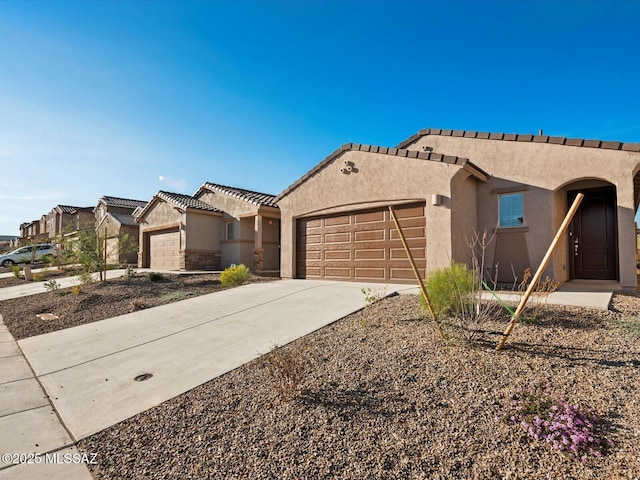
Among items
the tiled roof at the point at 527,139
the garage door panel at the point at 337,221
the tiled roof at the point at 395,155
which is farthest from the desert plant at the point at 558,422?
the garage door panel at the point at 337,221

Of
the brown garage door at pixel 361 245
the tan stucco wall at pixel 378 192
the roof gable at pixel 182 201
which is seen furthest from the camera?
the roof gable at pixel 182 201

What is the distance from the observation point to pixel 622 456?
2.62 metres

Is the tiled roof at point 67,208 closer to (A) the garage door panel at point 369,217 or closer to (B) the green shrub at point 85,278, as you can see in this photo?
(B) the green shrub at point 85,278

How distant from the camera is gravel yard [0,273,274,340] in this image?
8.33 m

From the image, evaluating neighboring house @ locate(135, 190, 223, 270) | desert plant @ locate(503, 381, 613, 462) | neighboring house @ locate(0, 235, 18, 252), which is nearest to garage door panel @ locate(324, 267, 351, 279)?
desert plant @ locate(503, 381, 613, 462)

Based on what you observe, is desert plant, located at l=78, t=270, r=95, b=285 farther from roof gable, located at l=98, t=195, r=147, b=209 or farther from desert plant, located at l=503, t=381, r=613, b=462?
roof gable, located at l=98, t=195, r=147, b=209

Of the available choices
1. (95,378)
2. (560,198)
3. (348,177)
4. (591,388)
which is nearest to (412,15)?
(348,177)

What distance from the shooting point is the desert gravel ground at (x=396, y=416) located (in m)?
2.75

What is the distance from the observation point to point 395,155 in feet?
33.9

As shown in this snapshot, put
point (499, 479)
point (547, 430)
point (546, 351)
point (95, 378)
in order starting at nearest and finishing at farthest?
point (499, 479) → point (547, 430) → point (546, 351) → point (95, 378)

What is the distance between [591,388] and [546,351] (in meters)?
0.86

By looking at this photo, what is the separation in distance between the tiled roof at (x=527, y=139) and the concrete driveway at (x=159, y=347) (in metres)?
6.08

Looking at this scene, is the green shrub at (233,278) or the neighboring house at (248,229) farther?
the neighboring house at (248,229)

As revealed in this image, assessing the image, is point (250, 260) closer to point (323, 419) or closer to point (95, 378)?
point (95, 378)
